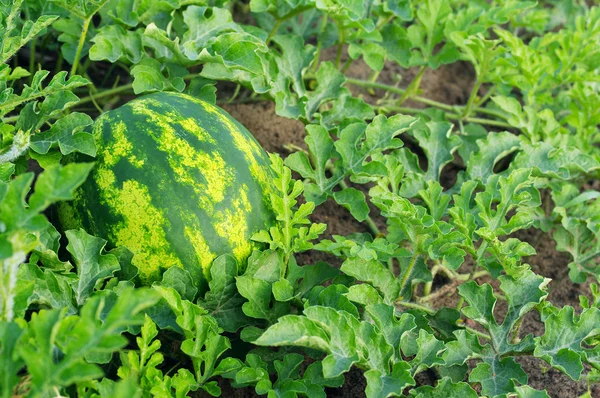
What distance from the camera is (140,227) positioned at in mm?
2244

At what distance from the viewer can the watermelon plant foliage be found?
1890mm

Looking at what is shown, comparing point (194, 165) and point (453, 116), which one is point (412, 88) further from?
point (194, 165)

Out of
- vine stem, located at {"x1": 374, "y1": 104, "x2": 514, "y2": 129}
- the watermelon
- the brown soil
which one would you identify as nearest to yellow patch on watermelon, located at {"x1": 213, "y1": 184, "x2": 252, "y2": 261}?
the watermelon

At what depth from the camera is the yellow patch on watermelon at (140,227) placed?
2236 millimetres

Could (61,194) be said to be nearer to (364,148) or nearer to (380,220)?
(364,148)

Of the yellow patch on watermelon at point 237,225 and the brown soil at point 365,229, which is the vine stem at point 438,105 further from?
the yellow patch on watermelon at point 237,225

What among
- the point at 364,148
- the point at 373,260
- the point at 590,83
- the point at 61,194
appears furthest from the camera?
the point at 590,83

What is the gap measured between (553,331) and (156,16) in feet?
6.62

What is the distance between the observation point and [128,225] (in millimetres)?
2250

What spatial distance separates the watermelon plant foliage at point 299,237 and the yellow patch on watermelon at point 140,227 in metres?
0.01

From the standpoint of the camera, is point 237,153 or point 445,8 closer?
point 237,153

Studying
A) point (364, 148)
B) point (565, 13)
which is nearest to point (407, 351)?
point (364, 148)

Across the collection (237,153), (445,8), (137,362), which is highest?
(445,8)

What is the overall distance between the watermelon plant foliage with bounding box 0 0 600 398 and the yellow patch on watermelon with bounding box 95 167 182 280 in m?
0.01
